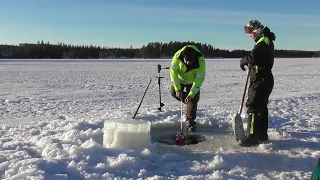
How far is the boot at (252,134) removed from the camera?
5.88 metres

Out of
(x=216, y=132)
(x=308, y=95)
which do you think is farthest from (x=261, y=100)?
(x=308, y=95)

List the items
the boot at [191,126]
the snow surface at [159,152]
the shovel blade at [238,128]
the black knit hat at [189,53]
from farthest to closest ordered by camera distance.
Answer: the boot at [191,126]
the black knit hat at [189,53]
the shovel blade at [238,128]
the snow surface at [159,152]

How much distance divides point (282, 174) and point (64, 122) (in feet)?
14.2

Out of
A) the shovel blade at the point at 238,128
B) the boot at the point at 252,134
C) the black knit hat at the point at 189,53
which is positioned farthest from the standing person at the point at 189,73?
the boot at the point at 252,134

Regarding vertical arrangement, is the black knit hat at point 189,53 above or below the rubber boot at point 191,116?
above

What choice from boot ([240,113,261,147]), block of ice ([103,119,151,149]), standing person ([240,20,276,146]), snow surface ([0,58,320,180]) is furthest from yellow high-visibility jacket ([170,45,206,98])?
block of ice ([103,119,151,149])

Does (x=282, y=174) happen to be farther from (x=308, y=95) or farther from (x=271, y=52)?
(x=308, y=95)

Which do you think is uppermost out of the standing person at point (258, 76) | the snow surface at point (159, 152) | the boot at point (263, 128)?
the standing person at point (258, 76)

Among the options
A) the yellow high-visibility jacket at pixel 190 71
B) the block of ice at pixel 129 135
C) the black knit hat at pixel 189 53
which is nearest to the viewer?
the block of ice at pixel 129 135

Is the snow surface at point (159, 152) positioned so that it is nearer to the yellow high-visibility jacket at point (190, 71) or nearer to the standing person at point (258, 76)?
the standing person at point (258, 76)

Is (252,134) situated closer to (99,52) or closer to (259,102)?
(259,102)

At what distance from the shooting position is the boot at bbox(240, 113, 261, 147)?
5.88m

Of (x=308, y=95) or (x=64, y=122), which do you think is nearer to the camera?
(x=64, y=122)

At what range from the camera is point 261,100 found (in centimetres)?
600
